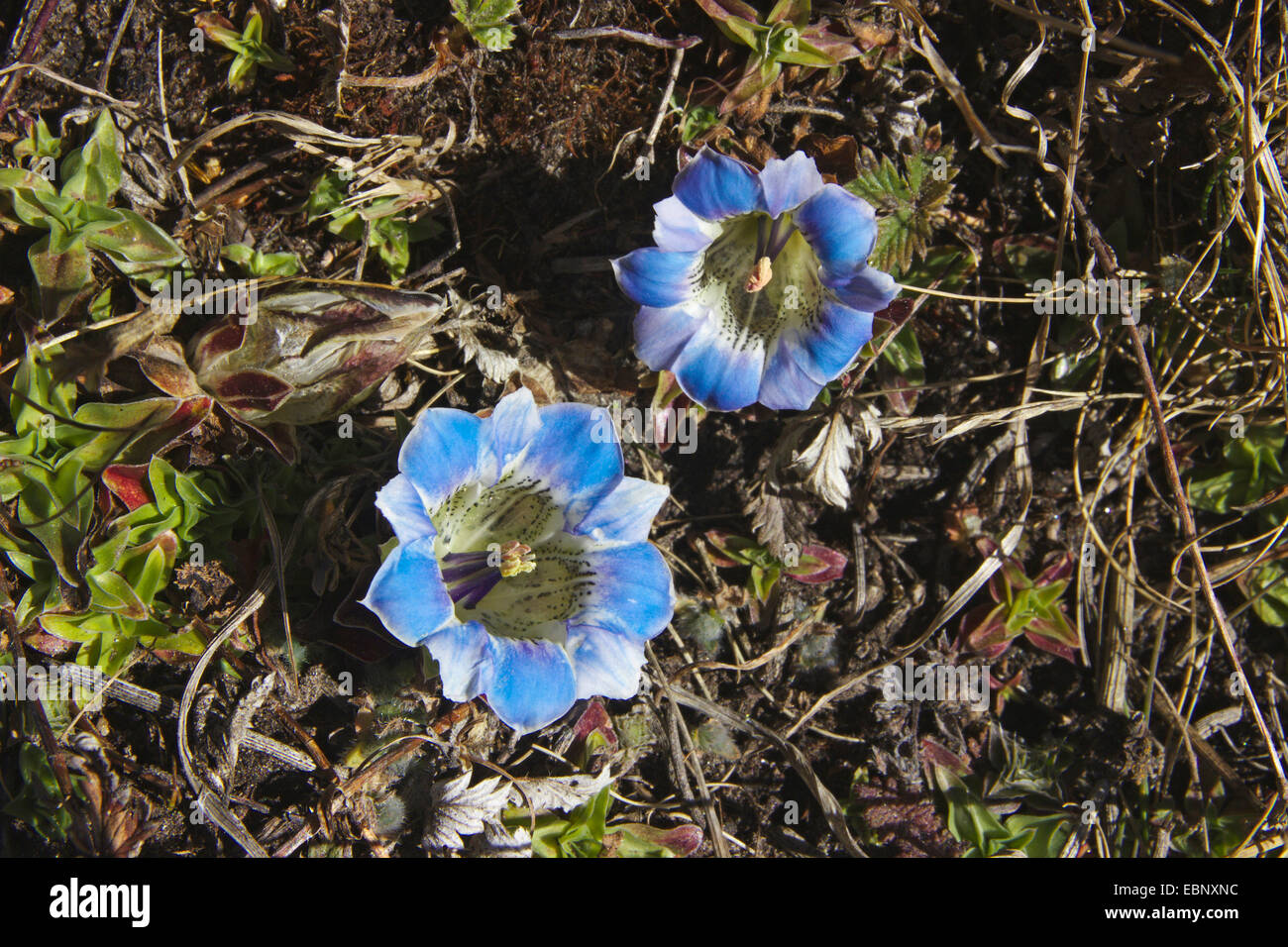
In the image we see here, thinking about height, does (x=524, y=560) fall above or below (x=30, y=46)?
below

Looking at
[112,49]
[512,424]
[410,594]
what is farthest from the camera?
[112,49]

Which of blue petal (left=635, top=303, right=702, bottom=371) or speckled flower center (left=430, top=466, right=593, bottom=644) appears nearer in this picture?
speckled flower center (left=430, top=466, right=593, bottom=644)

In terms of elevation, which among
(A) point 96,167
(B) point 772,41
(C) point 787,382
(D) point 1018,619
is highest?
(B) point 772,41

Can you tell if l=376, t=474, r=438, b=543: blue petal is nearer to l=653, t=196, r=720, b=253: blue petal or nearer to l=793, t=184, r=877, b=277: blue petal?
l=653, t=196, r=720, b=253: blue petal

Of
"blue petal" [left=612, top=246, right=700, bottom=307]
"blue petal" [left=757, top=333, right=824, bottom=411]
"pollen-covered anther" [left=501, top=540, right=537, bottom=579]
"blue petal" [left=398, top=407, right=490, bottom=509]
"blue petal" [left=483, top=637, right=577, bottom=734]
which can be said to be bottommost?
"blue petal" [left=483, top=637, right=577, bottom=734]

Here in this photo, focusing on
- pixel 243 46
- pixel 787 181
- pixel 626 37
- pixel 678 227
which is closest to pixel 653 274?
pixel 678 227

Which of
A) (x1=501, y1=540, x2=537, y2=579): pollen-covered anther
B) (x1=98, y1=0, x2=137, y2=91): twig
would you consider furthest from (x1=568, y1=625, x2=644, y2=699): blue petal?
(x1=98, y1=0, x2=137, y2=91): twig

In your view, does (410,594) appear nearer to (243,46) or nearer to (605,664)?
(605,664)
